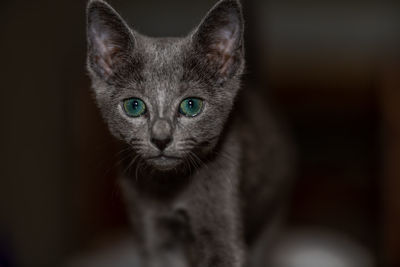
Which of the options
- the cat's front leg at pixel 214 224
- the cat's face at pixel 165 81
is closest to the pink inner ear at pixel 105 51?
the cat's face at pixel 165 81

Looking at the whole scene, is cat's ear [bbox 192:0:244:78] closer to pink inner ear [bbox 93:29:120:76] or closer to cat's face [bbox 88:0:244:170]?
cat's face [bbox 88:0:244:170]

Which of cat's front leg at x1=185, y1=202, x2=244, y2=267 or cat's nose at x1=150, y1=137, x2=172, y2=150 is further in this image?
cat's front leg at x1=185, y1=202, x2=244, y2=267

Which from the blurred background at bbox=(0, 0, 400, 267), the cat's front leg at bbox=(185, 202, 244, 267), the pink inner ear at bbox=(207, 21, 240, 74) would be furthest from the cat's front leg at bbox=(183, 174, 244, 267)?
the blurred background at bbox=(0, 0, 400, 267)

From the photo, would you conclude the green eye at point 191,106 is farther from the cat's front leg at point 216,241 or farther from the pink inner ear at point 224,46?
the cat's front leg at point 216,241

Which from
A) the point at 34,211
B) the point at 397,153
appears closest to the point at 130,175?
the point at 397,153

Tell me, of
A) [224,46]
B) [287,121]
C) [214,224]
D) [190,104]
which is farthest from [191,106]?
[287,121]

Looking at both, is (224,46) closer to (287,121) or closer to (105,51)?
(105,51)

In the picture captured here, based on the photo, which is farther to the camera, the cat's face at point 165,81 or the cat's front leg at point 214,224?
the cat's front leg at point 214,224
